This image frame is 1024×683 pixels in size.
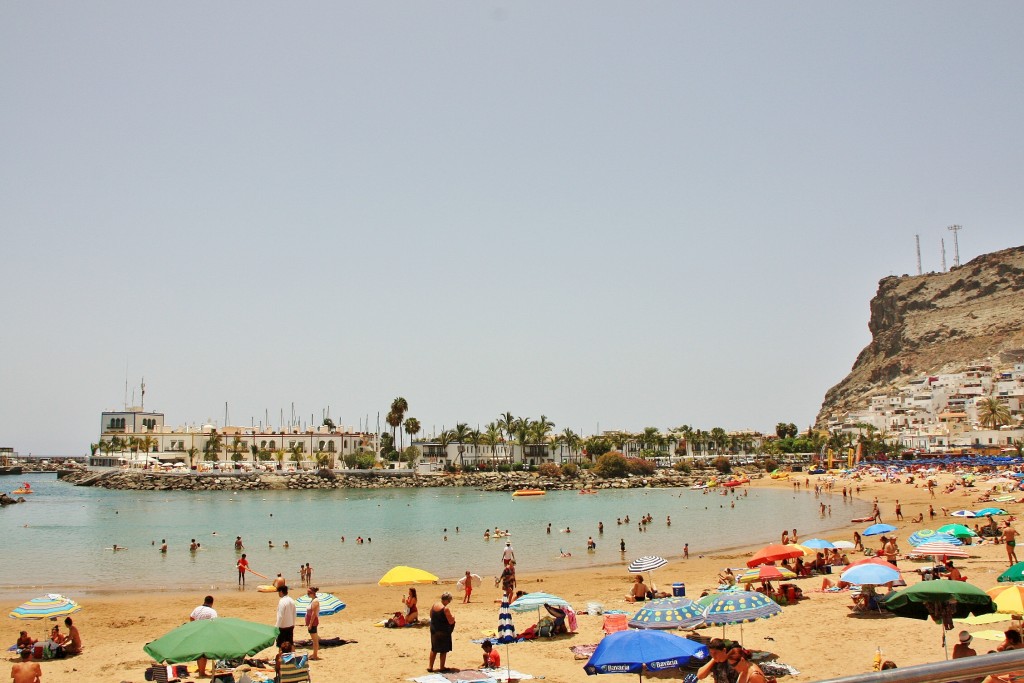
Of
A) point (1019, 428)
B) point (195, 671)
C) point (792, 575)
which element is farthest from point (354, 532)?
point (1019, 428)

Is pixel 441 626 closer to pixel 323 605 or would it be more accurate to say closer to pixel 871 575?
pixel 323 605

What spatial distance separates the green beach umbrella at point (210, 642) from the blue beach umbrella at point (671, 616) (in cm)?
666

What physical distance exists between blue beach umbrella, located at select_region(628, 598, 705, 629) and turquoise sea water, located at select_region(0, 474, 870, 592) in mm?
15983

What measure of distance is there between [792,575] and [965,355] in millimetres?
191589

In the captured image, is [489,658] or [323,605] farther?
[323,605]

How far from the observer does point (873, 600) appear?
18.3 meters

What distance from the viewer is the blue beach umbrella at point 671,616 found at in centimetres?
1409

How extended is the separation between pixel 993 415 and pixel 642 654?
131 meters

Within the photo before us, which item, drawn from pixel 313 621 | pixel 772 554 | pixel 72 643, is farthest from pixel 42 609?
pixel 772 554

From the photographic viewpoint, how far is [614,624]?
1755 centimetres

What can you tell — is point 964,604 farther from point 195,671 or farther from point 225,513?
point 225,513

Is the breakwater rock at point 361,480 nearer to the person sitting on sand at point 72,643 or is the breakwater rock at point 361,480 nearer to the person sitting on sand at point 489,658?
the person sitting on sand at point 72,643

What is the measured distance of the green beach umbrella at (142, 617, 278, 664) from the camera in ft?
38.5

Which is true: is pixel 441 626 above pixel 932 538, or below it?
below
